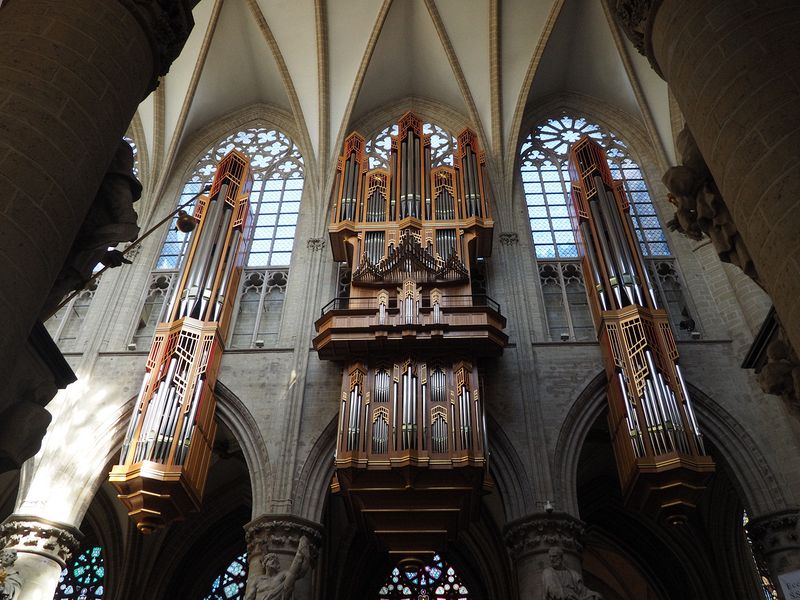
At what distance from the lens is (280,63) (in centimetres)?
1797

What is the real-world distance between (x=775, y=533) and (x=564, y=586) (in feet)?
11.2

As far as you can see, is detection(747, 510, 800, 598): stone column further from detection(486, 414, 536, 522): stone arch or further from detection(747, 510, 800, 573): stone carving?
detection(486, 414, 536, 522): stone arch

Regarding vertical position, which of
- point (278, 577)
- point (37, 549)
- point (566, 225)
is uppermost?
point (566, 225)

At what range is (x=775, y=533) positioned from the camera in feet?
34.8

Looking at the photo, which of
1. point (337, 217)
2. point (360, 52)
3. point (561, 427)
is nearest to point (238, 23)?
point (360, 52)

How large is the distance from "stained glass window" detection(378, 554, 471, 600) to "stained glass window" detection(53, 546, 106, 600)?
5523 mm

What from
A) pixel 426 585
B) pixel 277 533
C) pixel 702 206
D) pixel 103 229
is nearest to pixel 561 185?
pixel 426 585

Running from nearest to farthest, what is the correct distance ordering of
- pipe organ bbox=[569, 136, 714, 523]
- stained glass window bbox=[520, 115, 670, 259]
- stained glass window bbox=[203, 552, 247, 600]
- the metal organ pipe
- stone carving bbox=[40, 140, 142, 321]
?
stone carving bbox=[40, 140, 142, 321], pipe organ bbox=[569, 136, 714, 523], the metal organ pipe, stained glass window bbox=[203, 552, 247, 600], stained glass window bbox=[520, 115, 670, 259]

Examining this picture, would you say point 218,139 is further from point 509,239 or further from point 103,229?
point 103,229

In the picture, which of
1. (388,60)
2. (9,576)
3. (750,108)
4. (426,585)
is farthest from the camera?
(388,60)

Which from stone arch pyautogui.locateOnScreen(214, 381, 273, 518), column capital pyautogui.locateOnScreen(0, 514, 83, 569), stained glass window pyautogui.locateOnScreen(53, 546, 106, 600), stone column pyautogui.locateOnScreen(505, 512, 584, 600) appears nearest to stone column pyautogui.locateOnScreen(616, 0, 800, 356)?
stone column pyautogui.locateOnScreen(505, 512, 584, 600)

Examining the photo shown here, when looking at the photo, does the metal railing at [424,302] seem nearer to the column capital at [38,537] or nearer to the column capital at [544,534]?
the column capital at [544,534]

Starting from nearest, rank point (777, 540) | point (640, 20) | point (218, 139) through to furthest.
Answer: point (640, 20) < point (777, 540) < point (218, 139)

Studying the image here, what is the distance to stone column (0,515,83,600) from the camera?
1045cm
